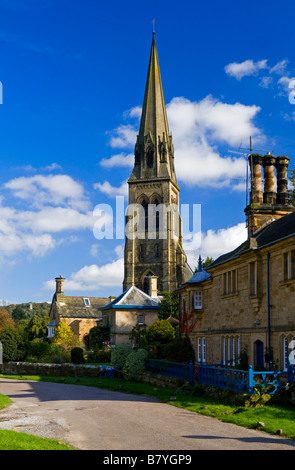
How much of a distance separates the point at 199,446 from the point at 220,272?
16.4 meters

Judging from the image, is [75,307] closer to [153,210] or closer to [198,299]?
[153,210]

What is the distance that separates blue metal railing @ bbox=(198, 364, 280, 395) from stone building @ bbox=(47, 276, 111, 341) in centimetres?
5057

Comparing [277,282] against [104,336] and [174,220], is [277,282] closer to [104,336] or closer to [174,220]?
[104,336]

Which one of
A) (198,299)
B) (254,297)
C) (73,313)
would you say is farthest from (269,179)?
(73,313)

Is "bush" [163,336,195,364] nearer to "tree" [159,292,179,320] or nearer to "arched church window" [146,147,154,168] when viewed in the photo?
"tree" [159,292,179,320]

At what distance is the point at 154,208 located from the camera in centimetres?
9556

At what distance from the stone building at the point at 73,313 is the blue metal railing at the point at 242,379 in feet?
166

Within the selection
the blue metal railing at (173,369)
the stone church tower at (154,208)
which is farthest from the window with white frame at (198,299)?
the stone church tower at (154,208)

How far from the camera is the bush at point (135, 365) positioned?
3269 cm

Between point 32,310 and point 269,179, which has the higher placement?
point 269,179

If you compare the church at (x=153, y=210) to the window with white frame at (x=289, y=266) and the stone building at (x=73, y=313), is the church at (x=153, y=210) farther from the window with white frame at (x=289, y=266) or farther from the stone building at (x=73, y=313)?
the window with white frame at (x=289, y=266)

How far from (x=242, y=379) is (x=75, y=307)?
5866 centimetres

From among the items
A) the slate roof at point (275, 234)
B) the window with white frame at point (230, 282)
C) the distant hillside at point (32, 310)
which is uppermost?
the slate roof at point (275, 234)

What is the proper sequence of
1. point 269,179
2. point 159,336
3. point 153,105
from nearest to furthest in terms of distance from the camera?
1. point 269,179
2. point 159,336
3. point 153,105
